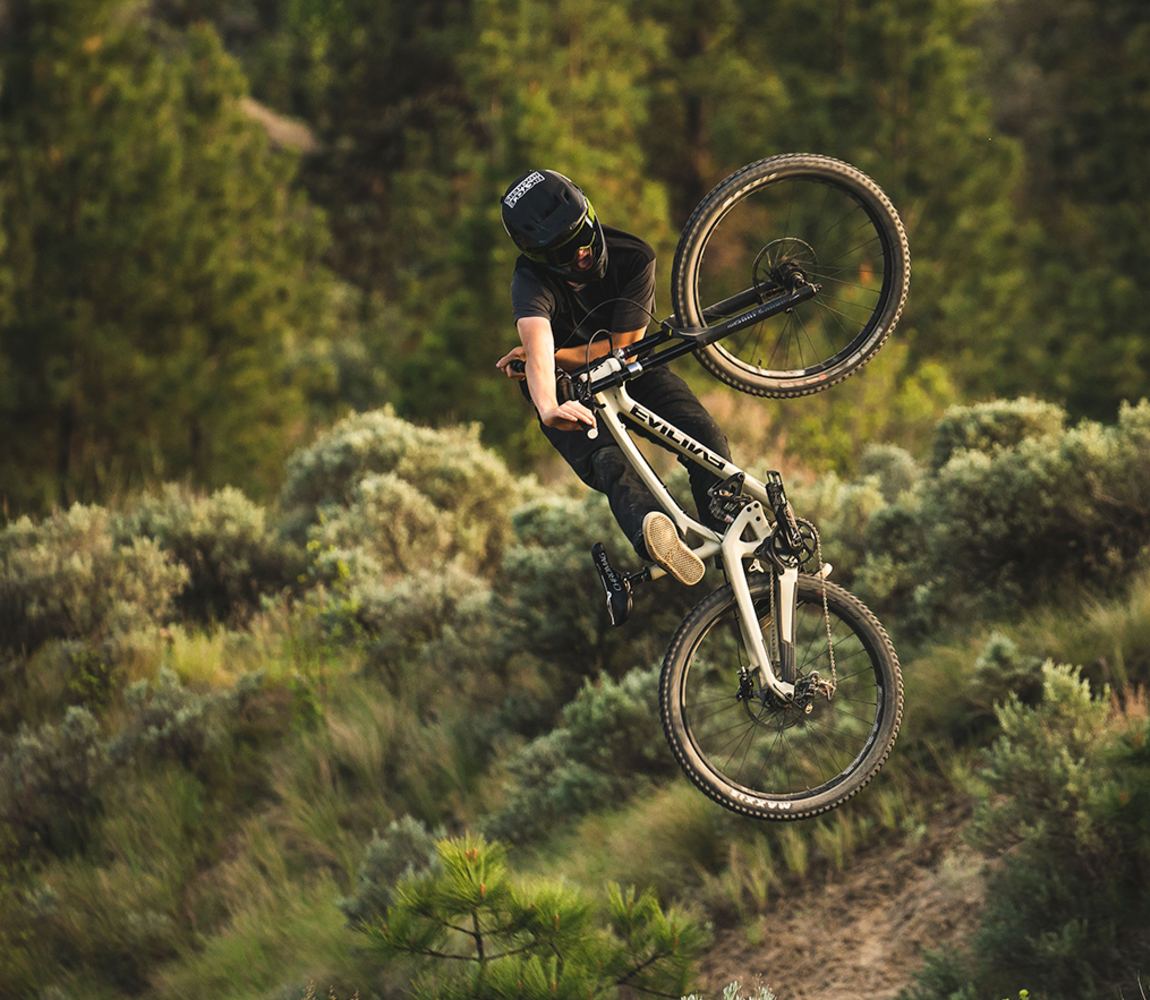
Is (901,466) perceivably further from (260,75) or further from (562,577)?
(260,75)

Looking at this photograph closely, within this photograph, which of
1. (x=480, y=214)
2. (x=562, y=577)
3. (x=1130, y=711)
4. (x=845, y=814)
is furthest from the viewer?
(x=480, y=214)

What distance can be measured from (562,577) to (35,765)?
5384mm

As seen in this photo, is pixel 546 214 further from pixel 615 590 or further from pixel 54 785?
pixel 54 785

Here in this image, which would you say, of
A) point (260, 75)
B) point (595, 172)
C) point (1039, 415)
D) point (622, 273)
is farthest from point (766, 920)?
point (260, 75)

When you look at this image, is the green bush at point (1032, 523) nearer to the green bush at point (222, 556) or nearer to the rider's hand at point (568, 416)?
the rider's hand at point (568, 416)

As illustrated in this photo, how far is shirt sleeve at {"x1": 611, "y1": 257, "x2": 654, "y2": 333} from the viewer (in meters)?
5.49

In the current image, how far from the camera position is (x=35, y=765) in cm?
1127

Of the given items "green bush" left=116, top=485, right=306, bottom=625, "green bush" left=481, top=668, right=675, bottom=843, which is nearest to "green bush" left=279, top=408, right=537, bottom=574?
"green bush" left=116, top=485, right=306, bottom=625

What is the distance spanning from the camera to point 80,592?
43.0 ft

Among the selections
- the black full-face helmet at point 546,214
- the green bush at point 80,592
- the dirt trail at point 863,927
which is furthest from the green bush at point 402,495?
the black full-face helmet at point 546,214

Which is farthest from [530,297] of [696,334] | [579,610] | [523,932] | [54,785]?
[54,785]

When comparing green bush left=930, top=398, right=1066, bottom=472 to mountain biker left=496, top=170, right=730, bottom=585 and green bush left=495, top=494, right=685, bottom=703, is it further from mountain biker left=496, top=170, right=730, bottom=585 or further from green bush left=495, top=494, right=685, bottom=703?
mountain biker left=496, top=170, right=730, bottom=585

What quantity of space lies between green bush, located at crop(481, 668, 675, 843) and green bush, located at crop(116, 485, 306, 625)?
17.9 ft

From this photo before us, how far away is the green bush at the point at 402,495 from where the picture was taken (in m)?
13.3
